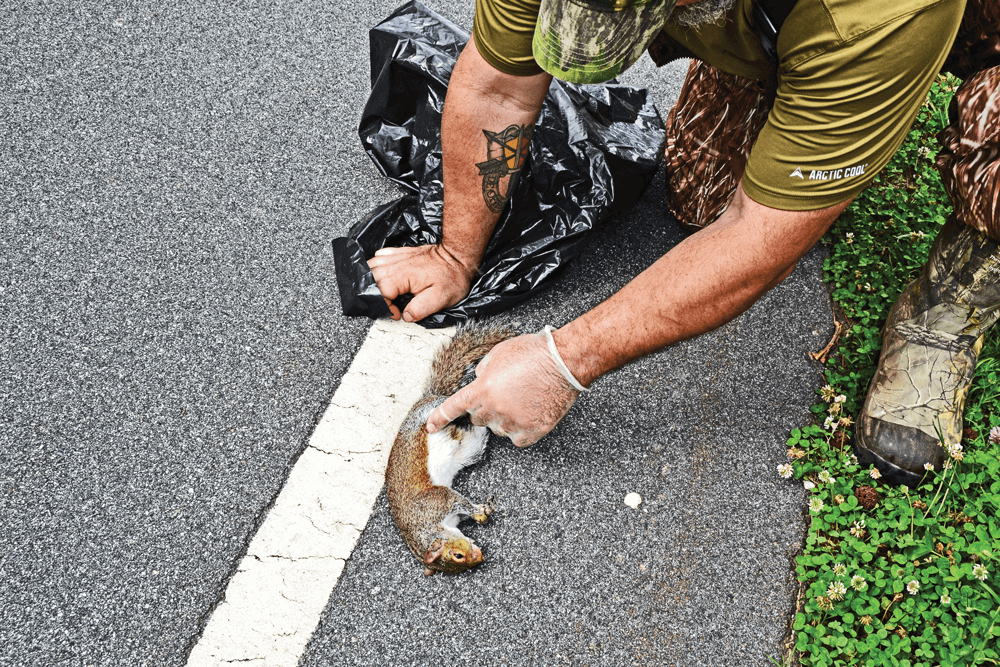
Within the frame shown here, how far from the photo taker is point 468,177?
2.15 meters

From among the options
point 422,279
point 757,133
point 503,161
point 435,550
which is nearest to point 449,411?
point 435,550

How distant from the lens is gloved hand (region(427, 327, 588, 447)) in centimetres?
176

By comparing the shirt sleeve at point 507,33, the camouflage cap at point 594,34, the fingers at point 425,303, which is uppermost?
the camouflage cap at point 594,34

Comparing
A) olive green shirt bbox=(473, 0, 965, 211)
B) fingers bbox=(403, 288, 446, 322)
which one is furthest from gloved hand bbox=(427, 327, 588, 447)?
olive green shirt bbox=(473, 0, 965, 211)

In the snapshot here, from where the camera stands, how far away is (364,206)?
100 inches

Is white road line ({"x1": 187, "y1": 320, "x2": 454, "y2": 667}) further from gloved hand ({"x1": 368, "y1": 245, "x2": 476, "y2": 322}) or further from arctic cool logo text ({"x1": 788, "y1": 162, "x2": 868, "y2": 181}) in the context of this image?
arctic cool logo text ({"x1": 788, "y1": 162, "x2": 868, "y2": 181})

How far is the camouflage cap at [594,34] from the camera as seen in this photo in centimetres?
131

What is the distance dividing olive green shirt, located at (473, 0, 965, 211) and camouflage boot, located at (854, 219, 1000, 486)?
2.16 feet

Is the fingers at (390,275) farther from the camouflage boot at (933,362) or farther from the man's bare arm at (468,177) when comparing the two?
the camouflage boot at (933,362)

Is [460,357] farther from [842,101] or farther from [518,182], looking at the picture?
[842,101]

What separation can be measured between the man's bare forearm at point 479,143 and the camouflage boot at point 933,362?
1.36 m

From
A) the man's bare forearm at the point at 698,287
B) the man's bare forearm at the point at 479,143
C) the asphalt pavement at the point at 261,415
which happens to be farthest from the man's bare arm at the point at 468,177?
the man's bare forearm at the point at 698,287

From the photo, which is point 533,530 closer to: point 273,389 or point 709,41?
point 273,389

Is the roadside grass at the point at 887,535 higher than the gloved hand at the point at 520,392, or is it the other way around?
the gloved hand at the point at 520,392
